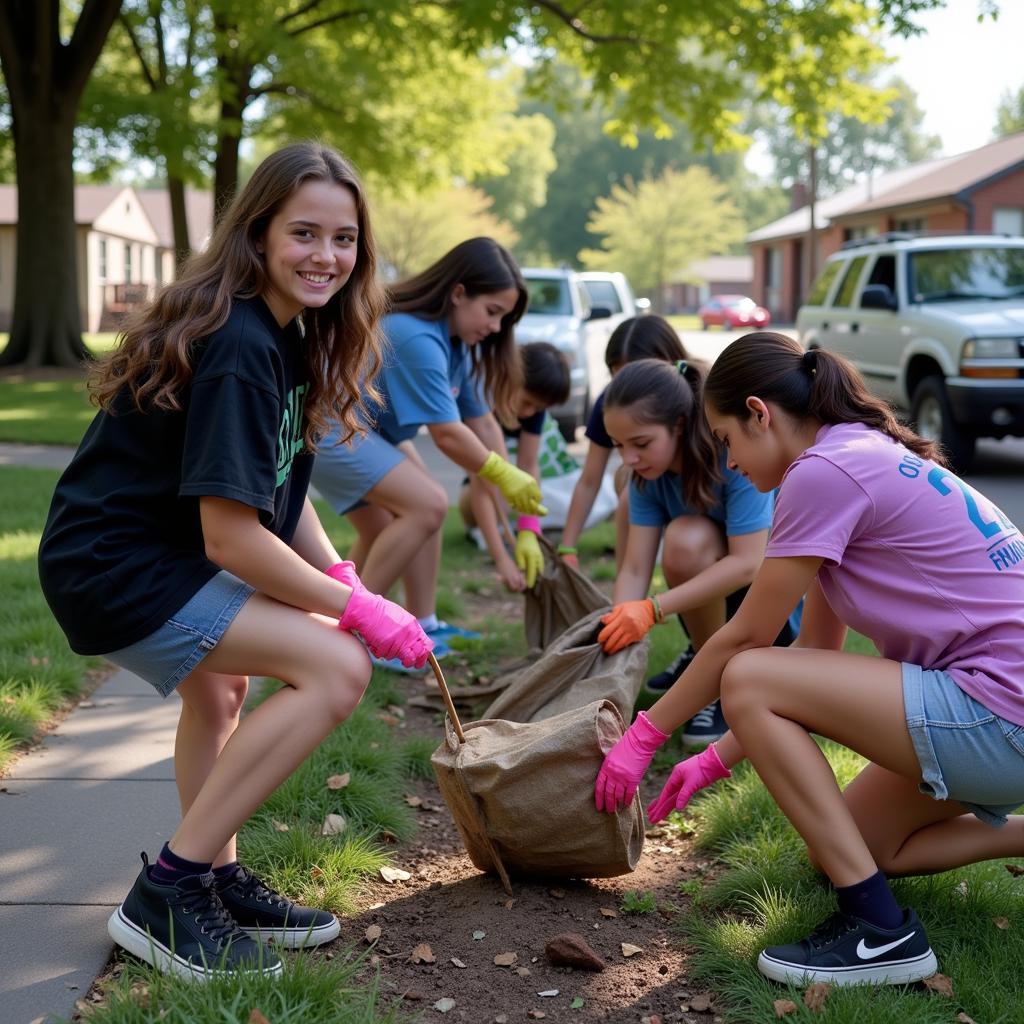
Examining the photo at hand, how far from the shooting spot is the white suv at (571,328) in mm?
11930

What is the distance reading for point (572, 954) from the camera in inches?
99.2

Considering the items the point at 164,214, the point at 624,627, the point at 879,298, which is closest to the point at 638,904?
the point at 624,627

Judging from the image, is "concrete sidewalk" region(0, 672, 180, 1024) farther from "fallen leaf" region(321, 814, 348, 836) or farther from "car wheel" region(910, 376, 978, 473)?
"car wheel" region(910, 376, 978, 473)

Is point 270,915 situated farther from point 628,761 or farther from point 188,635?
point 628,761

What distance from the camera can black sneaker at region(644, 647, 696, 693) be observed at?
4445mm

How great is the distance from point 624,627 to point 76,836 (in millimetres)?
1555

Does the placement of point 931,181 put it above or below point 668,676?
above

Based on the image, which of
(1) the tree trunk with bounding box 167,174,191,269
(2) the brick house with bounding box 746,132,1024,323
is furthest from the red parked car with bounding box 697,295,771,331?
(1) the tree trunk with bounding box 167,174,191,269

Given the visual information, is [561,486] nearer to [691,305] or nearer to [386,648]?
[386,648]

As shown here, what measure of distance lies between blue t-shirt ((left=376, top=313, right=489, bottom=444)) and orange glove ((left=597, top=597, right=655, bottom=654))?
1381mm

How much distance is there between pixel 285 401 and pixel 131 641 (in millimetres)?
571

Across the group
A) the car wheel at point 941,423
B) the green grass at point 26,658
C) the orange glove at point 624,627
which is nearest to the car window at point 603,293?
the car wheel at point 941,423

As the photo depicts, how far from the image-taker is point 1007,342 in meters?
9.41

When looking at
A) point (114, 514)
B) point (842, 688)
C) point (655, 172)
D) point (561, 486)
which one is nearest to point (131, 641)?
point (114, 514)
